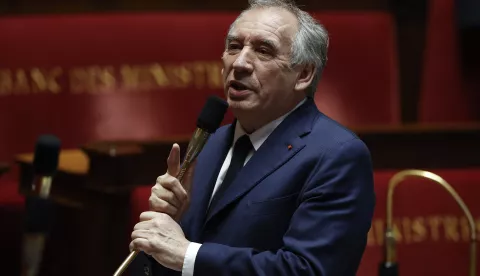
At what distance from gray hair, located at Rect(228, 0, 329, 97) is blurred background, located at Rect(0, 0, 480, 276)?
351mm

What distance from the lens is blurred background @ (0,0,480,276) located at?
118 centimetres

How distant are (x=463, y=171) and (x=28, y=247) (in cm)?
67

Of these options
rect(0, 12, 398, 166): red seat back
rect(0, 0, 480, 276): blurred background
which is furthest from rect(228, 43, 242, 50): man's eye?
rect(0, 12, 398, 166): red seat back

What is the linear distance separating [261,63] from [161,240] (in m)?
0.19

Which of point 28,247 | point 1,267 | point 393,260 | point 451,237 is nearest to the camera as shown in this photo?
point 28,247

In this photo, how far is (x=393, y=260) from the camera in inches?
38.3

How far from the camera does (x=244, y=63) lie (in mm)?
800

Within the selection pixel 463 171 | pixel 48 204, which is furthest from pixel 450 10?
pixel 48 204

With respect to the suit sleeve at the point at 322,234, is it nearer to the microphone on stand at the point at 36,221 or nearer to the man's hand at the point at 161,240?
the man's hand at the point at 161,240

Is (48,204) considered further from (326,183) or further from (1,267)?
(1,267)

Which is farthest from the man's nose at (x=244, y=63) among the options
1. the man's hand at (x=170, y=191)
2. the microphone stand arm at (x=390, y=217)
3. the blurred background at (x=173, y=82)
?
the blurred background at (x=173, y=82)

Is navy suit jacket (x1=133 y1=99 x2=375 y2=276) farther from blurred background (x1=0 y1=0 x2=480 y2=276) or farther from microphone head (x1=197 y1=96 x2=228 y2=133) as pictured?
blurred background (x1=0 y1=0 x2=480 y2=276)

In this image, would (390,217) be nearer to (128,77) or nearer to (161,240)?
(161,240)

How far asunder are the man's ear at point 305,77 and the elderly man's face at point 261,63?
0.5 inches
